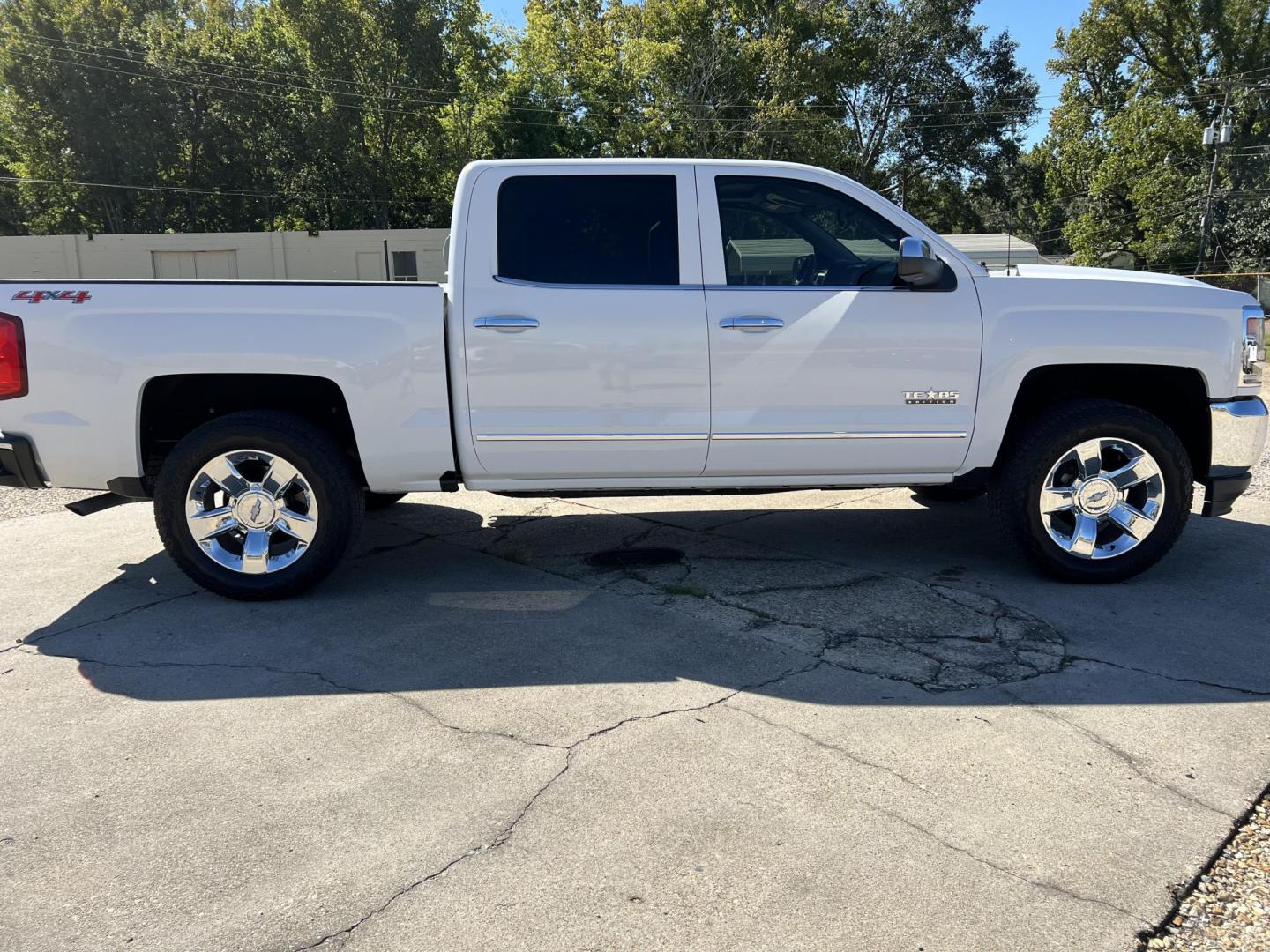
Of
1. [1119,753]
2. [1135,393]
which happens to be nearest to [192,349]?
[1119,753]

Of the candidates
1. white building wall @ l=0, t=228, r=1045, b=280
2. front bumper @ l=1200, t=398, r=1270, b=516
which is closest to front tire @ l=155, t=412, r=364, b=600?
front bumper @ l=1200, t=398, r=1270, b=516

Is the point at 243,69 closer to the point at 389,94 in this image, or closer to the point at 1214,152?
the point at 389,94

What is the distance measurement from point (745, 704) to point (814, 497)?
351 cm

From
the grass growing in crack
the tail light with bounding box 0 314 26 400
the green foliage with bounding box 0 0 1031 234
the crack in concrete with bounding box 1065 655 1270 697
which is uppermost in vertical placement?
the green foliage with bounding box 0 0 1031 234

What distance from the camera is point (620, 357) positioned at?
467 centimetres

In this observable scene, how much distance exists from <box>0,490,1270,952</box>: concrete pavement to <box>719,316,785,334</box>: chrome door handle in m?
1.30

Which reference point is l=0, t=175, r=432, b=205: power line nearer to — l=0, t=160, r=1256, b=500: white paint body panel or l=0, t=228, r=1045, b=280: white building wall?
l=0, t=228, r=1045, b=280: white building wall

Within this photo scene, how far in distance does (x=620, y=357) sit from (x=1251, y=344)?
122 inches

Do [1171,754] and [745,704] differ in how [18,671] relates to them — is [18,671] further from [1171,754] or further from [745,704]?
[1171,754]

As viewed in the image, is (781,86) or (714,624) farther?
(781,86)

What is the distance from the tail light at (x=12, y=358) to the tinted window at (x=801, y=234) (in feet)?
10.8

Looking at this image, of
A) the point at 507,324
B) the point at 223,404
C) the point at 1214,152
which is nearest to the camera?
the point at 507,324

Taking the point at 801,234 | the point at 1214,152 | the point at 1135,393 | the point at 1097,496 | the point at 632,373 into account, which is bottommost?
the point at 1097,496

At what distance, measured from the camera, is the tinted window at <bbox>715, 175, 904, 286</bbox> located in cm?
485
